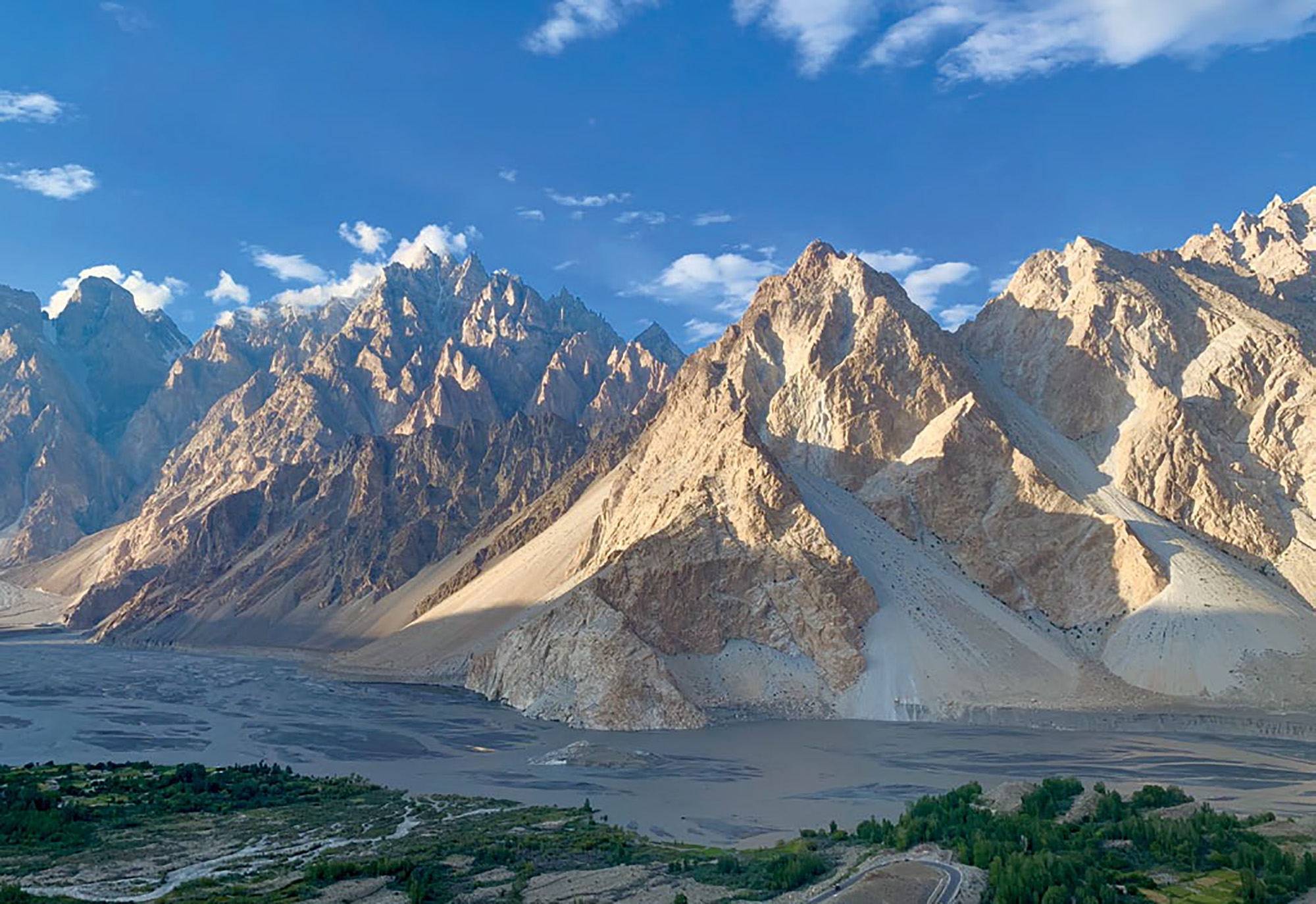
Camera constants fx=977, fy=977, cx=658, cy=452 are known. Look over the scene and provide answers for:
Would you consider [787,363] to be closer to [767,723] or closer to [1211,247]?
[767,723]

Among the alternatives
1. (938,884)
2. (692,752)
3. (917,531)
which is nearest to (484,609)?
(917,531)

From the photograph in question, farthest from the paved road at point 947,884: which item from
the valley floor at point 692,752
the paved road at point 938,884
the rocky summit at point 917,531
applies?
the rocky summit at point 917,531

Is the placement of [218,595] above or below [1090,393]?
below

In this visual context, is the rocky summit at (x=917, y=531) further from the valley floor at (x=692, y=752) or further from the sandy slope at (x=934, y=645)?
the valley floor at (x=692, y=752)

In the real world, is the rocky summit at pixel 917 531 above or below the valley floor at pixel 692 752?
above

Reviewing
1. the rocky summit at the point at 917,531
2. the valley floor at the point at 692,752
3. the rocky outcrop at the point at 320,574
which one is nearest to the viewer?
the valley floor at the point at 692,752

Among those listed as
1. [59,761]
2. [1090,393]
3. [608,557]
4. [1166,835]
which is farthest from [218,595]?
[1166,835]

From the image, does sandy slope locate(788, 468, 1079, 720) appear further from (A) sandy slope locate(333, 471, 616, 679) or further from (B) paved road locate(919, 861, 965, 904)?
(B) paved road locate(919, 861, 965, 904)
